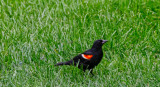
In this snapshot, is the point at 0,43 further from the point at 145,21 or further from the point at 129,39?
the point at 145,21

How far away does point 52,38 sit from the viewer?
6633mm

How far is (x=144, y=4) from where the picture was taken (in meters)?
7.71

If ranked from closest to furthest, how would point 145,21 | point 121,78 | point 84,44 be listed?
point 121,78 → point 84,44 → point 145,21

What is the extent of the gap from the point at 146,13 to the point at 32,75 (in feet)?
10.1

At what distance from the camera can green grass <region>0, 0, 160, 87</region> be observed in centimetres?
547

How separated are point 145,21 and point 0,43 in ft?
9.62

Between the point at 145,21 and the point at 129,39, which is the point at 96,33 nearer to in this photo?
the point at 129,39

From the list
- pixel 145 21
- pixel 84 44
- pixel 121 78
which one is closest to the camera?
pixel 121 78

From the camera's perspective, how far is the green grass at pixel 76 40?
5.47 m

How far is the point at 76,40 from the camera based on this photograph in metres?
6.49

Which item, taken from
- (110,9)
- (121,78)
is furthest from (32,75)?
(110,9)

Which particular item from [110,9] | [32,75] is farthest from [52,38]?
[110,9]

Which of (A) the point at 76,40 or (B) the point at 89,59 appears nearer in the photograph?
(B) the point at 89,59

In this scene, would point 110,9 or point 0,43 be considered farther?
point 110,9
